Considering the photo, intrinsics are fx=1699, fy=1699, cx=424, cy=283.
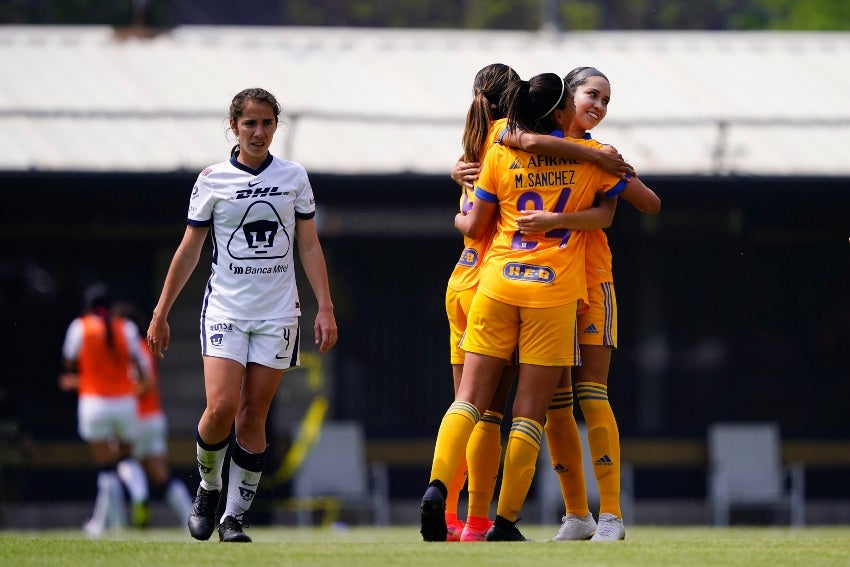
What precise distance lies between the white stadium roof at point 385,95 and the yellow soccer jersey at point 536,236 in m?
7.73

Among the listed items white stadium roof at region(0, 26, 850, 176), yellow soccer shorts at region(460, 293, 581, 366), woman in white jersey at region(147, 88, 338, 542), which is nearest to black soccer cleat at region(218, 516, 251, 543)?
woman in white jersey at region(147, 88, 338, 542)

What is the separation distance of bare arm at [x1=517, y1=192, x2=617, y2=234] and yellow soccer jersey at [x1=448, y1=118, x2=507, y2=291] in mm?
363

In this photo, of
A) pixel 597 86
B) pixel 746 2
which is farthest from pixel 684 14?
pixel 597 86

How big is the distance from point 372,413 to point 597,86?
9.76m

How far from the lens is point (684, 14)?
3978 centimetres

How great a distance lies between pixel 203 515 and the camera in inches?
297

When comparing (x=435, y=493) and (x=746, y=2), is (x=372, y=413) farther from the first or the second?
(x=746, y=2)

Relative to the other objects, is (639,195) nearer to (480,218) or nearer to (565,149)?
(565,149)

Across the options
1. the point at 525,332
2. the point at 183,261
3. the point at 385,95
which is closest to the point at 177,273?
the point at 183,261

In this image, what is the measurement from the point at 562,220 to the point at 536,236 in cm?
13

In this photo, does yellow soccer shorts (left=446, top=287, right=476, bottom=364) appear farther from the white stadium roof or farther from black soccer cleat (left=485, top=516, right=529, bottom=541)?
the white stadium roof

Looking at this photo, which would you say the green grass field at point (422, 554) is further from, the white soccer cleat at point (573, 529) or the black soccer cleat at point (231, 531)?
the white soccer cleat at point (573, 529)

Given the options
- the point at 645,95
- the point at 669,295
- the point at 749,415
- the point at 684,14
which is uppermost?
the point at 684,14

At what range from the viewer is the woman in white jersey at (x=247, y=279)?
7293 millimetres
